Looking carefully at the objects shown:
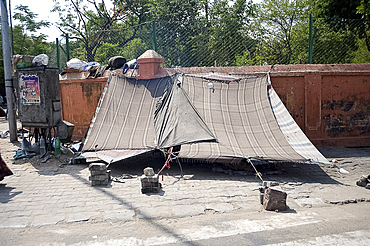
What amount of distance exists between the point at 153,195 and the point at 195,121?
218 cm

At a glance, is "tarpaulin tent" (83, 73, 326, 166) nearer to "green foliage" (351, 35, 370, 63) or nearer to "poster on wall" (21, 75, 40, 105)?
"poster on wall" (21, 75, 40, 105)

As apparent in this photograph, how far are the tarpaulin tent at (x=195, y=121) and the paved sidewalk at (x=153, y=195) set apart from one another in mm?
461

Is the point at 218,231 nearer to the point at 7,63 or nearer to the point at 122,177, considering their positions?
the point at 122,177

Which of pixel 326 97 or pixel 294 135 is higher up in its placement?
pixel 326 97

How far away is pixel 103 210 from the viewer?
445cm

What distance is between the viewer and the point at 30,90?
7.77m

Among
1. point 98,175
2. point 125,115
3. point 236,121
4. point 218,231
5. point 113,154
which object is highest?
point 125,115

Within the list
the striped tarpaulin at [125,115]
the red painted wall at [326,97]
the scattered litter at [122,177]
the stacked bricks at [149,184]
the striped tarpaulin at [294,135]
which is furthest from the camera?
the red painted wall at [326,97]

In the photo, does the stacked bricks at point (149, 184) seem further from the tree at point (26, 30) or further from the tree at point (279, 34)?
the tree at point (26, 30)

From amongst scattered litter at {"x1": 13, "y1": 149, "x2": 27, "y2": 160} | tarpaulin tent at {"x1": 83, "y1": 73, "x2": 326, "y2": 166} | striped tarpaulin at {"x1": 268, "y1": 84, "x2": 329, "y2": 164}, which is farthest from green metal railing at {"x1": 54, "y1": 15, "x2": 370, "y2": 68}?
scattered litter at {"x1": 13, "y1": 149, "x2": 27, "y2": 160}

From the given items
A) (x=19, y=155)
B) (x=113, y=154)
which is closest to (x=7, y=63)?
(x=19, y=155)

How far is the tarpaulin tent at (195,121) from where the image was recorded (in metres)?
6.16

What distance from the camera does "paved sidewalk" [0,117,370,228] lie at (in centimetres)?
436

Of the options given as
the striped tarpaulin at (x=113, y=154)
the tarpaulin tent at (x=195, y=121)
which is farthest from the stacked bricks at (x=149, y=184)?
the striped tarpaulin at (x=113, y=154)
